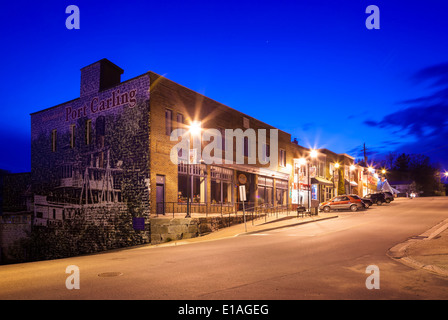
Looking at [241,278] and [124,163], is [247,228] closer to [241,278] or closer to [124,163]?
[124,163]

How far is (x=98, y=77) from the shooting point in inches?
1090

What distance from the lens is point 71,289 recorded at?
7.61 meters

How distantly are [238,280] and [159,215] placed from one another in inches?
606

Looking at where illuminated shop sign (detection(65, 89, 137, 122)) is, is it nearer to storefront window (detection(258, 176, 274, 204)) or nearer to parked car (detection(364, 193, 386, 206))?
storefront window (detection(258, 176, 274, 204))

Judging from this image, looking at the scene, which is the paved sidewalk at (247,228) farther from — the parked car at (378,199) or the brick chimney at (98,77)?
the parked car at (378,199)

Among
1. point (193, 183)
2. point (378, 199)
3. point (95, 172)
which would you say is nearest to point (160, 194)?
point (193, 183)

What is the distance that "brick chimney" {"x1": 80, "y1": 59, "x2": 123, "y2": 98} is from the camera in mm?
27672

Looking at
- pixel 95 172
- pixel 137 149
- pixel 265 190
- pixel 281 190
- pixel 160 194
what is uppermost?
pixel 137 149

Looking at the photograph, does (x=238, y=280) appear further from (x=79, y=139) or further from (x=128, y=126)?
(x=79, y=139)

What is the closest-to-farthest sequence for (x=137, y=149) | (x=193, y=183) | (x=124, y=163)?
(x=137, y=149), (x=124, y=163), (x=193, y=183)

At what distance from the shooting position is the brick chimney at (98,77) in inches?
1089

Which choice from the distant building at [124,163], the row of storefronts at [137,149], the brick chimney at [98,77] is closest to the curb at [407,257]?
the distant building at [124,163]

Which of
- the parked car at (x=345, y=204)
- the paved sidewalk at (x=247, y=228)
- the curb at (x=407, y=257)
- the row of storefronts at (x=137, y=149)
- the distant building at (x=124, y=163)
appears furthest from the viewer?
the parked car at (x=345, y=204)
